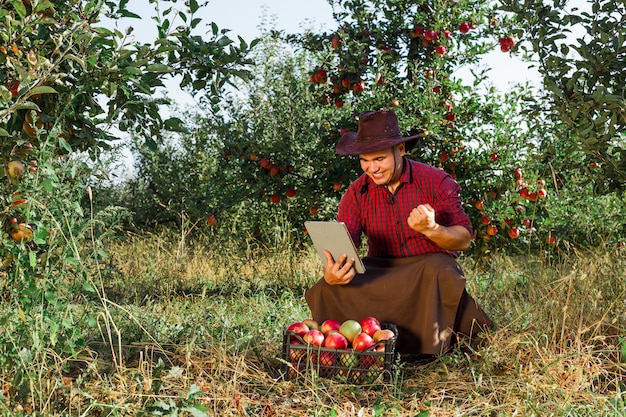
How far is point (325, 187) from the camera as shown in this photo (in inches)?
250

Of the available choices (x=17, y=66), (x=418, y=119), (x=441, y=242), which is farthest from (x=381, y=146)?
(x=418, y=119)

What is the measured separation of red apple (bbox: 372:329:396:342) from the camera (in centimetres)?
350

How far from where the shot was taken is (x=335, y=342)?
3545 mm

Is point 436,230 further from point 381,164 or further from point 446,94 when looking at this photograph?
point 446,94

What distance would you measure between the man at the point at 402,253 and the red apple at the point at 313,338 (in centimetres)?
38

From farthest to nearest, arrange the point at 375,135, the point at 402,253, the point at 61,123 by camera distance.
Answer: the point at 402,253, the point at 375,135, the point at 61,123

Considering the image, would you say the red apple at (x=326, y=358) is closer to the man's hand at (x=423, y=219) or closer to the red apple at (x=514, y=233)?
the man's hand at (x=423, y=219)

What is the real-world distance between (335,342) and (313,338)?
0.33ft

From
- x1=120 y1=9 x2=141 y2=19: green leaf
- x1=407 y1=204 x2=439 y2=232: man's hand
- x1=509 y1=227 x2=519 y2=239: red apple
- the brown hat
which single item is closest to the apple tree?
x1=120 y1=9 x2=141 y2=19: green leaf

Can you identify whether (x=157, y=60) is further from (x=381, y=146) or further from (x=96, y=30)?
(x=381, y=146)

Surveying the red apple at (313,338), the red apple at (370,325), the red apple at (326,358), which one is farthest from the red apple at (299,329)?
the red apple at (370,325)

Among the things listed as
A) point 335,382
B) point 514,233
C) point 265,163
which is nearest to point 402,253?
point 335,382

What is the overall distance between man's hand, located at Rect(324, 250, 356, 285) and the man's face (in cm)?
44

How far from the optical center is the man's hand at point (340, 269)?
382 centimetres
